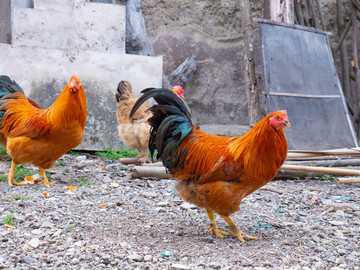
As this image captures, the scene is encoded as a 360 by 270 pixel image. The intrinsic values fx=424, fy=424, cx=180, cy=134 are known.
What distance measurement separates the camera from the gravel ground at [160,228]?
10.1 ft

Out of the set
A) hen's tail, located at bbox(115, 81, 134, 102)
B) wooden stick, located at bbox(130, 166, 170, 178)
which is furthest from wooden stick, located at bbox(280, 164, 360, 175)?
hen's tail, located at bbox(115, 81, 134, 102)

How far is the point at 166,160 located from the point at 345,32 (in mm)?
7473

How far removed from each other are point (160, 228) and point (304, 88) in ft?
16.2

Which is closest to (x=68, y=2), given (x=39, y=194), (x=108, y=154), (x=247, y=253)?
(x=108, y=154)

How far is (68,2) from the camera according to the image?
309 inches

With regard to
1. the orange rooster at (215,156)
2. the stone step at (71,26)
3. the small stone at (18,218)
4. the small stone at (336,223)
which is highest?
the stone step at (71,26)

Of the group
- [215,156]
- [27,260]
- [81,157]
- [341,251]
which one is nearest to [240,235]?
[215,156]

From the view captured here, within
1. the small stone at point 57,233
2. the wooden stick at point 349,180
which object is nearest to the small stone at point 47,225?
the small stone at point 57,233

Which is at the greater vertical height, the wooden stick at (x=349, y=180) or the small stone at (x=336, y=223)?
the wooden stick at (x=349, y=180)

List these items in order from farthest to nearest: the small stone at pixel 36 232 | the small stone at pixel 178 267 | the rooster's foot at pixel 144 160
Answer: the rooster's foot at pixel 144 160 < the small stone at pixel 36 232 < the small stone at pixel 178 267

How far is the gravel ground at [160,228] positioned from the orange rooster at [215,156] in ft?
1.28

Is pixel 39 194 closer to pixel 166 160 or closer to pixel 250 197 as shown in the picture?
pixel 166 160

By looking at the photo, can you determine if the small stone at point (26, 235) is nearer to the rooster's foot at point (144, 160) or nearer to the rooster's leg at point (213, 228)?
the rooster's leg at point (213, 228)

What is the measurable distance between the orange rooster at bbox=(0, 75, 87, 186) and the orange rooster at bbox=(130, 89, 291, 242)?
136cm
